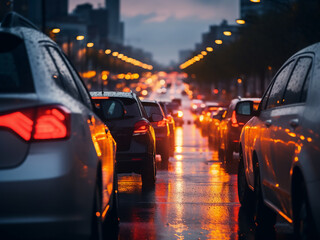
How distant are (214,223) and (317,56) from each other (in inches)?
125

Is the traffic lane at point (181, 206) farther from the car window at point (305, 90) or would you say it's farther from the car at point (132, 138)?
the car window at point (305, 90)

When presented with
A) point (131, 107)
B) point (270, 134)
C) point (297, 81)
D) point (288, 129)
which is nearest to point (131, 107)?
point (131, 107)

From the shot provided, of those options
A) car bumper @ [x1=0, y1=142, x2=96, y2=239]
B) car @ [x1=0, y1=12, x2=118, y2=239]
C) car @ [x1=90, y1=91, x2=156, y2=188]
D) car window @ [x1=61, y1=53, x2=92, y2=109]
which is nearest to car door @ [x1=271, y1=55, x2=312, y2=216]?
car window @ [x1=61, y1=53, x2=92, y2=109]

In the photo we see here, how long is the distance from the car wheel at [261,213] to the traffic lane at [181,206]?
0.95 ft

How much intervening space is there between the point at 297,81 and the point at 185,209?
3.78m

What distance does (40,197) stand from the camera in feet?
17.2

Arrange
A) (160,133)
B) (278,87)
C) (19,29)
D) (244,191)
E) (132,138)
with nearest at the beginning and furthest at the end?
(19,29), (278,87), (244,191), (132,138), (160,133)

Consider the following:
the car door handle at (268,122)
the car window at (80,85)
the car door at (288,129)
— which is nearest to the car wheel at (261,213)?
the car door handle at (268,122)

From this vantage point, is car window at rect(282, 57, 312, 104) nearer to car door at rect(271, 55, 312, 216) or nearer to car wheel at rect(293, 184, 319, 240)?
car door at rect(271, 55, 312, 216)

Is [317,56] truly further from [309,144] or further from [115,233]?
[115,233]

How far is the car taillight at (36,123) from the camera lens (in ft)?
17.4

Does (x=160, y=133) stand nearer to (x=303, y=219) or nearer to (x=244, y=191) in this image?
(x=244, y=191)

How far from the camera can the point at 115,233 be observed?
9000 millimetres

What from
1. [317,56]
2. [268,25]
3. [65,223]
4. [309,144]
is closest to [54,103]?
[65,223]
